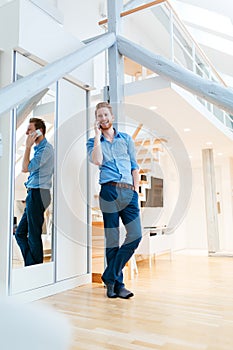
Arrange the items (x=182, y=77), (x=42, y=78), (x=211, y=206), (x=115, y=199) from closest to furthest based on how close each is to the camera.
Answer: (x=42, y=78)
(x=115, y=199)
(x=182, y=77)
(x=211, y=206)

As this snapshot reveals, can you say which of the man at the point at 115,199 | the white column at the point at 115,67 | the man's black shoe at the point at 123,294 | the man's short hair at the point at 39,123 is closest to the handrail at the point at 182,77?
the white column at the point at 115,67

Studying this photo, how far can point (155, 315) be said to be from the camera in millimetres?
1793

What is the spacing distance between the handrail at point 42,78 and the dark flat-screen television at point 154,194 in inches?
108

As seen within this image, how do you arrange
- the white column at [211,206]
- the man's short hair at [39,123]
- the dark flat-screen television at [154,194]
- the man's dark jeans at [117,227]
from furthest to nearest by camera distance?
the white column at [211,206]
the dark flat-screen television at [154,194]
the man's short hair at [39,123]
the man's dark jeans at [117,227]

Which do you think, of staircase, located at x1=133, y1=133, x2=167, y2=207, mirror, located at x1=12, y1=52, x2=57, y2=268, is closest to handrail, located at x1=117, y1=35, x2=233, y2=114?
mirror, located at x1=12, y1=52, x2=57, y2=268

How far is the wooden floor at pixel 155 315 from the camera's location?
1402 millimetres

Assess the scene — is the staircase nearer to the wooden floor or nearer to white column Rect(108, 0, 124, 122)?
white column Rect(108, 0, 124, 122)

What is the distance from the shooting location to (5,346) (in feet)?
2.57

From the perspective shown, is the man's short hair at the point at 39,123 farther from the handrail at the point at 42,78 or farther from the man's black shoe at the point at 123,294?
the man's black shoe at the point at 123,294

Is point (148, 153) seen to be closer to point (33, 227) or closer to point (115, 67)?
point (115, 67)

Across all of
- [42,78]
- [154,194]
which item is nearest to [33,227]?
[42,78]

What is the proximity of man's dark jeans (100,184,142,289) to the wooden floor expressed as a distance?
0.69 ft

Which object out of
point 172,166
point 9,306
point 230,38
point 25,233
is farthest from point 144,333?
point 230,38

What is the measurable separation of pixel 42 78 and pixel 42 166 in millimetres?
805
